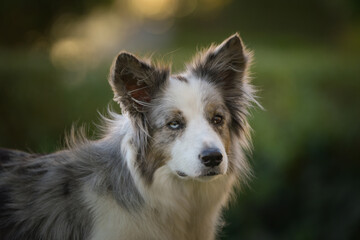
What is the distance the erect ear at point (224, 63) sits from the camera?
436 centimetres

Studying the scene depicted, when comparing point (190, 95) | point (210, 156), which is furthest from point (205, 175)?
point (190, 95)

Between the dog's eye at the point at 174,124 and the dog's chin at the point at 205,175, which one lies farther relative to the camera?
the dog's eye at the point at 174,124

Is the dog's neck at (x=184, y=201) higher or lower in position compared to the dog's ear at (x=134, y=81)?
lower

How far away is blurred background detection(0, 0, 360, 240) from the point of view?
788cm

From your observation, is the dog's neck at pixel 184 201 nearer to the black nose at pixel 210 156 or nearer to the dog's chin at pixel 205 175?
the dog's chin at pixel 205 175

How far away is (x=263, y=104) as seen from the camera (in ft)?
27.7

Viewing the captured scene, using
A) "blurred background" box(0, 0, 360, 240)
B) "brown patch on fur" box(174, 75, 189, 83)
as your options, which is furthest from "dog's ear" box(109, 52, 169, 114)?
"blurred background" box(0, 0, 360, 240)

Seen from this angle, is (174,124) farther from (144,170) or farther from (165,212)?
(165,212)

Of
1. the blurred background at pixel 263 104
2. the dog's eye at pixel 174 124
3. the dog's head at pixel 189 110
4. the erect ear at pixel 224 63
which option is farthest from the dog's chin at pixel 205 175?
the blurred background at pixel 263 104

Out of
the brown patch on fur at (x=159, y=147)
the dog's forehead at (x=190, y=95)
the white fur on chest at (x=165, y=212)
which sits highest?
the dog's forehead at (x=190, y=95)

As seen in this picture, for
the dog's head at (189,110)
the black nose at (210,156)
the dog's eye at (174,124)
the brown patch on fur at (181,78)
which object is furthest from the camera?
the brown patch on fur at (181,78)

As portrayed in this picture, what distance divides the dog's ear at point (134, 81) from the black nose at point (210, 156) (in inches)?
27.8

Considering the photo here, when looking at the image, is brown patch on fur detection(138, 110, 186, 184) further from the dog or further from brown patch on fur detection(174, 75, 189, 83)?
brown patch on fur detection(174, 75, 189, 83)

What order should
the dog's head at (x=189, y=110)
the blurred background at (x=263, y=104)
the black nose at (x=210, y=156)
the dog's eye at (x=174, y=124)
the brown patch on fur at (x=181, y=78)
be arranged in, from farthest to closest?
the blurred background at (x=263, y=104)
the brown patch on fur at (x=181, y=78)
the dog's eye at (x=174, y=124)
the dog's head at (x=189, y=110)
the black nose at (x=210, y=156)
